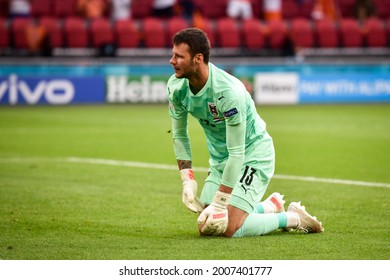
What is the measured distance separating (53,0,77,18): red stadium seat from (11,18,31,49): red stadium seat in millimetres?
2037

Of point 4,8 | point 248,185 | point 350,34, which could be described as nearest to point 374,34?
point 350,34

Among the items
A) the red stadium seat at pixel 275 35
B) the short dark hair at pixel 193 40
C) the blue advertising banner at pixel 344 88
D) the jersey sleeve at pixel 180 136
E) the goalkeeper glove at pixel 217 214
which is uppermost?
the short dark hair at pixel 193 40

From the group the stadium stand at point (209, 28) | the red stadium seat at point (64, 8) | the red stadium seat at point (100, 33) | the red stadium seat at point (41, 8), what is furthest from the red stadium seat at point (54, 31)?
the stadium stand at point (209, 28)

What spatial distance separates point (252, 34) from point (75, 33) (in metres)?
5.28

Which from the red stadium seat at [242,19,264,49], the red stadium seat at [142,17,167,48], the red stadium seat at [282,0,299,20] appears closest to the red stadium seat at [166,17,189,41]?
the red stadium seat at [142,17,167,48]

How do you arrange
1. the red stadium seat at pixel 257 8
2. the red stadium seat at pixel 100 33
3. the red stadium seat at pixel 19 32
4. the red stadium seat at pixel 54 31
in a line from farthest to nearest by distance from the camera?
the red stadium seat at pixel 257 8
the red stadium seat at pixel 100 33
the red stadium seat at pixel 54 31
the red stadium seat at pixel 19 32

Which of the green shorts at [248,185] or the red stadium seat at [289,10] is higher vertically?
the green shorts at [248,185]

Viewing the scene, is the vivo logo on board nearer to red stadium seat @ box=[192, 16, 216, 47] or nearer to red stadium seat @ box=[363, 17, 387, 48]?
red stadium seat @ box=[192, 16, 216, 47]

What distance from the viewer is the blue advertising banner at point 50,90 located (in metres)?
22.3

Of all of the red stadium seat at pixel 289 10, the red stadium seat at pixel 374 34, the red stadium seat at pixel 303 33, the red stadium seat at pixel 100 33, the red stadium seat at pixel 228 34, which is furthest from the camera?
the red stadium seat at pixel 289 10

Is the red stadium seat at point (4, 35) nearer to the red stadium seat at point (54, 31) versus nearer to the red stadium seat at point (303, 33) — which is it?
the red stadium seat at point (54, 31)

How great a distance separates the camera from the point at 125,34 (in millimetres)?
25656

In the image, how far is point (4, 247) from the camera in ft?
23.4

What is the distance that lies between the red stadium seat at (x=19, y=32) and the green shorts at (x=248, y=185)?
1737cm
